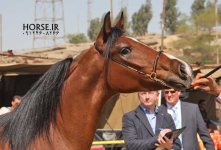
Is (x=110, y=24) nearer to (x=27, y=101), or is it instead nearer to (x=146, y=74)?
(x=146, y=74)

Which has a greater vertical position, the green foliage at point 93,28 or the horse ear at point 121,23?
the horse ear at point 121,23

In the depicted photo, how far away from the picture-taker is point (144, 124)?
15.8 feet

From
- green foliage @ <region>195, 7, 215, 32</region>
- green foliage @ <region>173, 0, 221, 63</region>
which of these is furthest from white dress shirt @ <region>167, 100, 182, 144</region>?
green foliage @ <region>195, 7, 215, 32</region>

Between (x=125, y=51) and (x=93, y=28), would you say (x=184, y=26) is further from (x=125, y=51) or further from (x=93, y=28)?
(x=125, y=51)

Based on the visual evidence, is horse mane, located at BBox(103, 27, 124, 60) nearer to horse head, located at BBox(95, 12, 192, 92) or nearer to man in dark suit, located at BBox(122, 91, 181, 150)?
horse head, located at BBox(95, 12, 192, 92)

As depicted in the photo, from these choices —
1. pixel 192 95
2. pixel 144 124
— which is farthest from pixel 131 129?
pixel 192 95

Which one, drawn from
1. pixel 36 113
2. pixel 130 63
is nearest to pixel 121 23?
pixel 130 63

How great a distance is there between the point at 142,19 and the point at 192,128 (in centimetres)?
5617

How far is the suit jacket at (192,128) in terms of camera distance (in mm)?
5043

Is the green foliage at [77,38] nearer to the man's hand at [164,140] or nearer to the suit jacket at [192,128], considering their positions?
the suit jacket at [192,128]

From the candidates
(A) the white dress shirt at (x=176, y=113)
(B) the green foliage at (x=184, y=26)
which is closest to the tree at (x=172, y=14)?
(B) the green foliage at (x=184, y=26)

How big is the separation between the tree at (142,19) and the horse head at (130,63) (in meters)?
56.1

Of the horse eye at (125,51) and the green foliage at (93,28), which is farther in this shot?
the green foliage at (93,28)

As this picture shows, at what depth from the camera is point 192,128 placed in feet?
16.8
